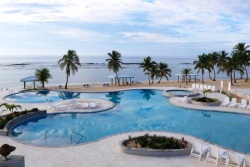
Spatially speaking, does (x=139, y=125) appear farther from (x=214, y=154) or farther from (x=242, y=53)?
(x=242, y=53)

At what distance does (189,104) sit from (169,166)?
14.9 meters

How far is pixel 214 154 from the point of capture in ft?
40.2

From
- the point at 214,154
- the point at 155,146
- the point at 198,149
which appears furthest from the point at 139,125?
the point at 214,154

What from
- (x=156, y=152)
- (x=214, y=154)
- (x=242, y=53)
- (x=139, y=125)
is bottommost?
(x=139, y=125)

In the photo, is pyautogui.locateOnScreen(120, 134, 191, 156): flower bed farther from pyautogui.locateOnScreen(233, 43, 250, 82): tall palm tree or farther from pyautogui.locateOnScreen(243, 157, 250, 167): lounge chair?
pyautogui.locateOnScreen(233, 43, 250, 82): tall palm tree

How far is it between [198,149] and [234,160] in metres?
1.70

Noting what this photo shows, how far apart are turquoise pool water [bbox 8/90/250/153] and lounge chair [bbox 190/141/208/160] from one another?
3.71 m

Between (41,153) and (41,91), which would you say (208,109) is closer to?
(41,153)

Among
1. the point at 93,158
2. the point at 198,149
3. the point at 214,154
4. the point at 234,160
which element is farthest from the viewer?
the point at 198,149

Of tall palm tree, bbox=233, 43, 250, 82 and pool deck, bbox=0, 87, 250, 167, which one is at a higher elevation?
tall palm tree, bbox=233, 43, 250, 82

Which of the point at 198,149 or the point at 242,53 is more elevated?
the point at 242,53

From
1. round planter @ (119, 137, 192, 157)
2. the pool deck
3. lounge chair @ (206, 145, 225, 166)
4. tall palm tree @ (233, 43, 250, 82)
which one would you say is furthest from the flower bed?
tall palm tree @ (233, 43, 250, 82)

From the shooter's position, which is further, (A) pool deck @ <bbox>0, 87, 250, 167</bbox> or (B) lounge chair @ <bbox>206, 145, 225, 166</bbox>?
(B) lounge chair @ <bbox>206, 145, 225, 166</bbox>

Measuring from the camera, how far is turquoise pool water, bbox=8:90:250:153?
17.1 meters
